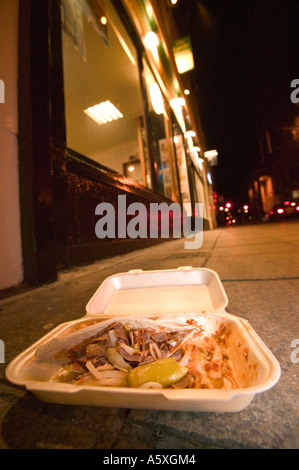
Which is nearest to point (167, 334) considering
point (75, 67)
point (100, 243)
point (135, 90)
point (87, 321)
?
point (87, 321)

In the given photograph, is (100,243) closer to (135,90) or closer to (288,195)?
(135,90)

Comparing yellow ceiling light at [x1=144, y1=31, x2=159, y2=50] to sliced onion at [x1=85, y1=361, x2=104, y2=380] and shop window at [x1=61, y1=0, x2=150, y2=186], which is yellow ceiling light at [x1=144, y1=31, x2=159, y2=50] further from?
sliced onion at [x1=85, y1=361, x2=104, y2=380]

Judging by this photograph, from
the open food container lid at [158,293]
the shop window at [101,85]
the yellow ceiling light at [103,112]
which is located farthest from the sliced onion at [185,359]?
the yellow ceiling light at [103,112]

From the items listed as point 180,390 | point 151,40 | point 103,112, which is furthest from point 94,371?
point 103,112

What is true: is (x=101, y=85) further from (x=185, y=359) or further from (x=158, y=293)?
(x=185, y=359)

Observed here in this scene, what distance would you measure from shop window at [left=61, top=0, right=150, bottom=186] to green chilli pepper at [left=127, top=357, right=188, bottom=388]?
10.9 ft

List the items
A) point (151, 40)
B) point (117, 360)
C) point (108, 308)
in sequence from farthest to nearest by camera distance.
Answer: point (151, 40) → point (108, 308) → point (117, 360)

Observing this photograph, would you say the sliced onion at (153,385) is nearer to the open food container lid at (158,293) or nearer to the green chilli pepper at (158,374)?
the green chilli pepper at (158,374)

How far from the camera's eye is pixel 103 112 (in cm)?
653

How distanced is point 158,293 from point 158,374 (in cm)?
75

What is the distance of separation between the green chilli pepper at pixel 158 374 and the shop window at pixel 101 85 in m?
3.31

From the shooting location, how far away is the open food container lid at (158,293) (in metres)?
1.04
